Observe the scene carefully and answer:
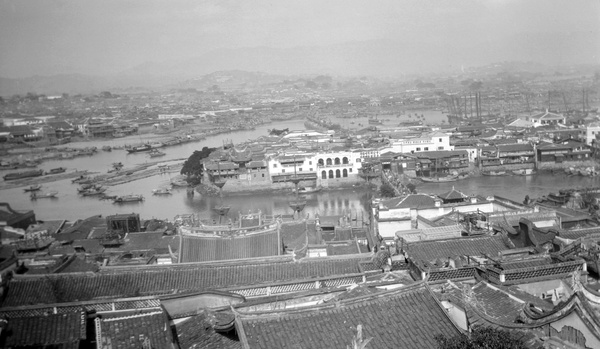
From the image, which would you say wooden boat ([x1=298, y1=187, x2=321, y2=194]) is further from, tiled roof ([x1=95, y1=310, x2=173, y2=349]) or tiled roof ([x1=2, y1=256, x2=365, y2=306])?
tiled roof ([x1=95, y1=310, x2=173, y2=349])

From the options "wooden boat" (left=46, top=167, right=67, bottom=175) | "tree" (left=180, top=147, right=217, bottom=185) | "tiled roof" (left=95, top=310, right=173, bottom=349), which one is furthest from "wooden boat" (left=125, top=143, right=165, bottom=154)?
"tiled roof" (left=95, top=310, right=173, bottom=349)

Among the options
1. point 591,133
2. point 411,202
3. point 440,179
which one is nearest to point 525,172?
point 440,179

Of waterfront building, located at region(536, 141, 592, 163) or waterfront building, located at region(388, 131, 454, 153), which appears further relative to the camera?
waterfront building, located at region(388, 131, 454, 153)

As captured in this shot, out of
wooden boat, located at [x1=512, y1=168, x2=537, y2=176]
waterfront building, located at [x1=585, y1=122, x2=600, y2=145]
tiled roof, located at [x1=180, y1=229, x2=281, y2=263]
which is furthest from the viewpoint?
waterfront building, located at [x1=585, y1=122, x2=600, y2=145]

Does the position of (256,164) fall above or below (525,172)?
above

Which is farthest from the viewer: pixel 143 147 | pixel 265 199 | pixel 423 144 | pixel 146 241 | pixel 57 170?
pixel 143 147

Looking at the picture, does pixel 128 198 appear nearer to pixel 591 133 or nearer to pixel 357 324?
pixel 357 324
